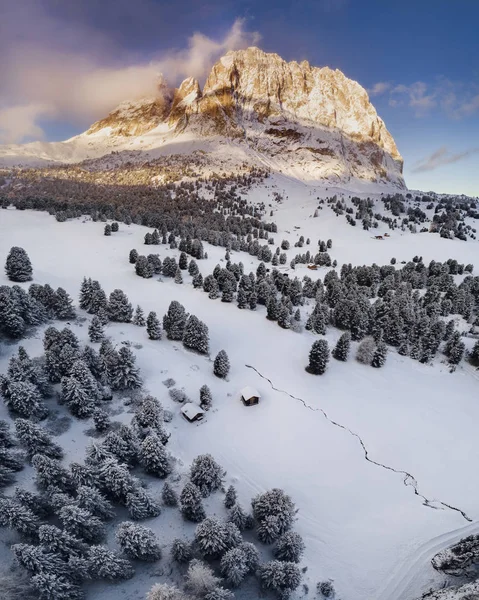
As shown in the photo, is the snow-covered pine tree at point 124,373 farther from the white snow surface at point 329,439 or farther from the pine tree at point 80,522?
the pine tree at point 80,522

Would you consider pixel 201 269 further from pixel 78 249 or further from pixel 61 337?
pixel 61 337

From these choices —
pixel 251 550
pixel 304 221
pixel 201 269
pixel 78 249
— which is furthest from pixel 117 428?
pixel 304 221

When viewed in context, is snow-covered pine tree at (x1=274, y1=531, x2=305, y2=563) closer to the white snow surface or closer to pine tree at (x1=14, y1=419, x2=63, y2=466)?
the white snow surface

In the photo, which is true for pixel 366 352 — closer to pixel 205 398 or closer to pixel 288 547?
pixel 205 398

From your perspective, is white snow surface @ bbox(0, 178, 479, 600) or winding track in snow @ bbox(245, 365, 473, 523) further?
winding track in snow @ bbox(245, 365, 473, 523)

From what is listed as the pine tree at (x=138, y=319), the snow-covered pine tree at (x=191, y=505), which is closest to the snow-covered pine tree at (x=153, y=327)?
the pine tree at (x=138, y=319)

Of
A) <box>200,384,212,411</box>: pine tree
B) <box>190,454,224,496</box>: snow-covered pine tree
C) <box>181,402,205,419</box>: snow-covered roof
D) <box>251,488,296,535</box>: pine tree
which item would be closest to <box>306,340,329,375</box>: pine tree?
<box>200,384,212,411</box>: pine tree
